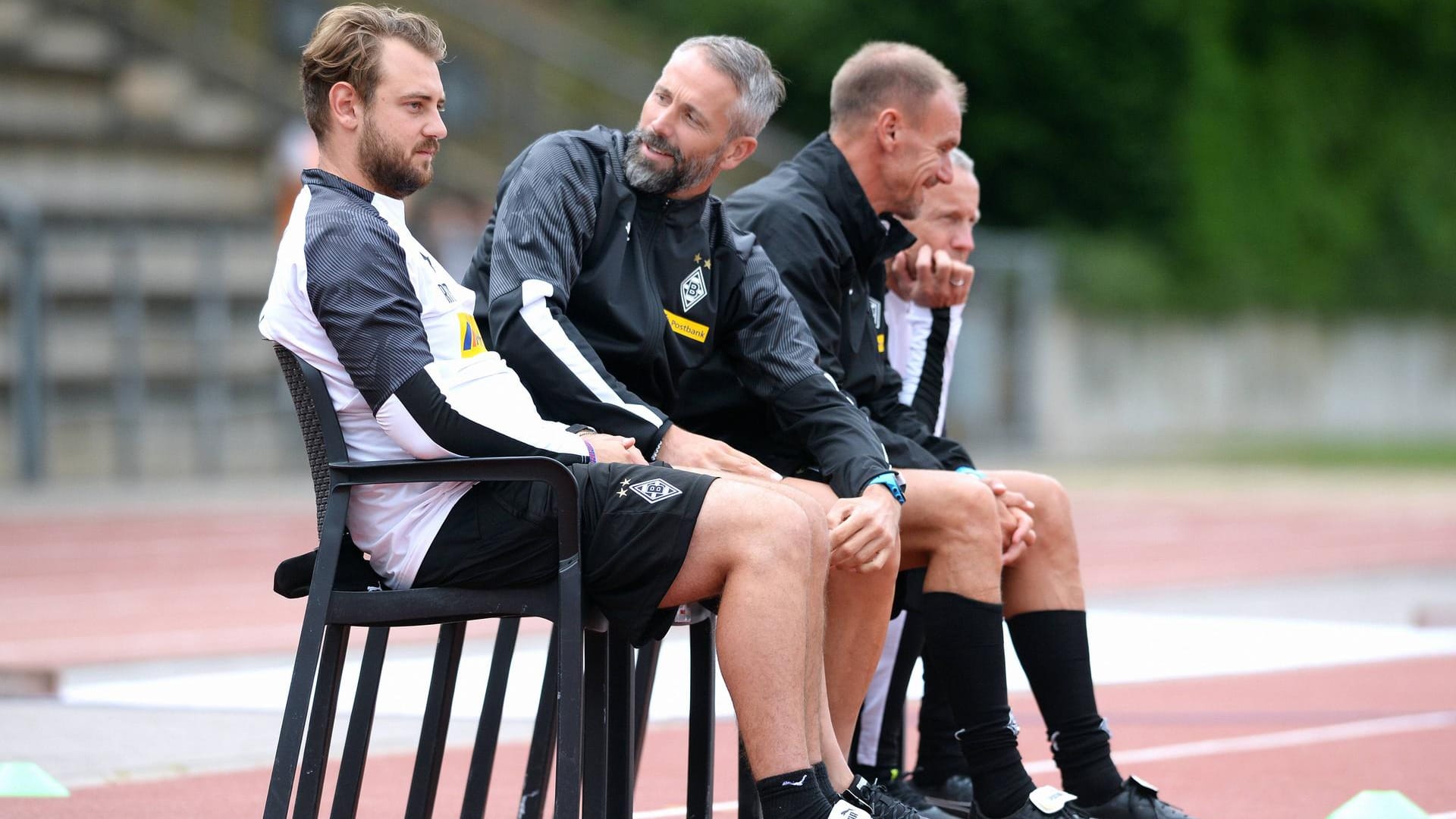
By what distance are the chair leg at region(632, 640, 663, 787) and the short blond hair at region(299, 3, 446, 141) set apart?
132cm

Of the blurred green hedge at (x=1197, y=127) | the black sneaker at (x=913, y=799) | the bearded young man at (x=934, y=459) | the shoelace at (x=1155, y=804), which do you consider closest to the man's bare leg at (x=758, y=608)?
the bearded young man at (x=934, y=459)

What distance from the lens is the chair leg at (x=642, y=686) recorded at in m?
4.21

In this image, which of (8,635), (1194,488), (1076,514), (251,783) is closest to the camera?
(251,783)

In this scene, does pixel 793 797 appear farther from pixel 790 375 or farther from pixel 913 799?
pixel 913 799

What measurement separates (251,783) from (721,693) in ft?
7.12

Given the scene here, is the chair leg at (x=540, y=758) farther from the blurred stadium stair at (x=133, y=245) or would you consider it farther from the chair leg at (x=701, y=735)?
the blurred stadium stair at (x=133, y=245)

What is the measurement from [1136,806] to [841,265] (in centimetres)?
144

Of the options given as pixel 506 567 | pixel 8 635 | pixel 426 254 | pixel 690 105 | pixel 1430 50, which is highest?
pixel 1430 50

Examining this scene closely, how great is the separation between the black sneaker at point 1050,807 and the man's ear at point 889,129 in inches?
65.3

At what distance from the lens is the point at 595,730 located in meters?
3.51

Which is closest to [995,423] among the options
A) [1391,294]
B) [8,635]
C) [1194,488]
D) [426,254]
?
[1194,488]

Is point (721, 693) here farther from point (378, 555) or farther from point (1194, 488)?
point (1194, 488)

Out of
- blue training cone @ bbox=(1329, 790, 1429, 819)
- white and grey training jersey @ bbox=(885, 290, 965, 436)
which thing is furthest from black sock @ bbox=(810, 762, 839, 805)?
white and grey training jersey @ bbox=(885, 290, 965, 436)

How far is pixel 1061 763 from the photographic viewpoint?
440cm
